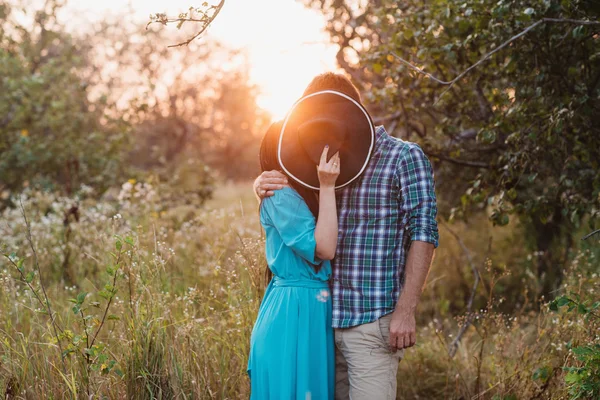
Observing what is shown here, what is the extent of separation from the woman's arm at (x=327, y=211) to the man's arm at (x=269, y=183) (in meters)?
0.22

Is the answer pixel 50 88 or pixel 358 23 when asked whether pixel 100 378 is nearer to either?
pixel 358 23

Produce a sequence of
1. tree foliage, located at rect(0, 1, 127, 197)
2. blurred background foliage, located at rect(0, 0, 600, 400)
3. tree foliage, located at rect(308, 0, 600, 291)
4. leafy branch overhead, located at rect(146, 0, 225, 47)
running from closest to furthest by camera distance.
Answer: leafy branch overhead, located at rect(146, 0, 225, 47), blurred background foliage, located at rect(0, 0, 600, 400), tree foliage, located at rect(308, 0, 600, 291), tree foliage, located at rect(0, 1, 127, 197)

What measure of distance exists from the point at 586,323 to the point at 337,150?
2.04 m

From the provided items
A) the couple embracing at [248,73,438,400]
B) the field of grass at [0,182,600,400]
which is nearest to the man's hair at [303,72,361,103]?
the couple embracing at [248,73,438,400]

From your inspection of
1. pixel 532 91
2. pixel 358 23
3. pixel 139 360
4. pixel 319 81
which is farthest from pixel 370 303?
pixel 358 23

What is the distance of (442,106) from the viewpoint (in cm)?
552

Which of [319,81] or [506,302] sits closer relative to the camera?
[319,81]

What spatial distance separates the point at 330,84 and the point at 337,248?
85 centimetres

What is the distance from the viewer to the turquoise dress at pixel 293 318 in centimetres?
282

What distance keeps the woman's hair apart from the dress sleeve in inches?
2.1

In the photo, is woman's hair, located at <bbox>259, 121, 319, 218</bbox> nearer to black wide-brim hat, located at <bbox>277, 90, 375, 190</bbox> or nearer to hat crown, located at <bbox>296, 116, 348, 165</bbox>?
black wide-brim hat, located at <bbox>277, 90, 375, 190</bbox>

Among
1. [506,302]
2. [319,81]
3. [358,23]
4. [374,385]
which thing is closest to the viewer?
[374,385]

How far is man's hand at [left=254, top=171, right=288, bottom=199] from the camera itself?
2912 mm

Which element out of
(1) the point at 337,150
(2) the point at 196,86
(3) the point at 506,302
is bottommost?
(3) the point at 506,302
